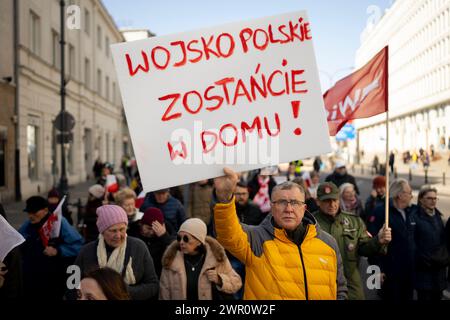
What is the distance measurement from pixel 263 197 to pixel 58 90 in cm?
1540

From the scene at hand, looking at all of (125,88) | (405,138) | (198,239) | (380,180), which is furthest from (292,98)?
(405,138)

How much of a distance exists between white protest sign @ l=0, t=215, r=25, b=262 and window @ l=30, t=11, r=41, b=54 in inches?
643

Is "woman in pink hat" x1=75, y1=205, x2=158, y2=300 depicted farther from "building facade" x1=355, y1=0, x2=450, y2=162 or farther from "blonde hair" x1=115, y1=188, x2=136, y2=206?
"building facade" x1=355, y1=0, x2=450, y2=162

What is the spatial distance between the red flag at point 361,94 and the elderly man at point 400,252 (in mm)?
916

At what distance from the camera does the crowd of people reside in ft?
8.06

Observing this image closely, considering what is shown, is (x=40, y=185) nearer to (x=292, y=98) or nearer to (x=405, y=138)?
(x=292, y=98)

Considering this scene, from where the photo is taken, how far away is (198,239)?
329 centimetres

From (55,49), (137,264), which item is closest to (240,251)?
(137,264)

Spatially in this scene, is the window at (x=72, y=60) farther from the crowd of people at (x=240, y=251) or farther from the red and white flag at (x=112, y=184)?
the crowd of people at (x=240, y=251)

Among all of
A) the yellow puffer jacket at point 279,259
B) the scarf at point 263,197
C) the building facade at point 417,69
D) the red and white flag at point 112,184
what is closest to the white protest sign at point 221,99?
the yellow puffer jacket at point 279,259

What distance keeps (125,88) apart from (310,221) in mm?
1339

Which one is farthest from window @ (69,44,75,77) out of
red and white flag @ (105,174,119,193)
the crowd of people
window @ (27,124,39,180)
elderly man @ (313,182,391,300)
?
elderly man @ (313,182,391,300)

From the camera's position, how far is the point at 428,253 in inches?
168

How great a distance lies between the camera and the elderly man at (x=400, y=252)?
4.27 meters
